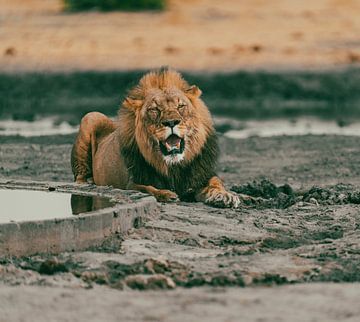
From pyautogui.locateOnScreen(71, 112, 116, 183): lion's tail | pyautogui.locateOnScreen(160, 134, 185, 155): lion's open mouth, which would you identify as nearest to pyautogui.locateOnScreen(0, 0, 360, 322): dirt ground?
pyautogui.locateOnScreen(160, 134, 185, 155): lion's open mouth

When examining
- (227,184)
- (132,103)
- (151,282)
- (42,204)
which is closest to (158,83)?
(132,103)

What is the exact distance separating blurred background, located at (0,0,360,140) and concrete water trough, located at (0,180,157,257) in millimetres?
6774

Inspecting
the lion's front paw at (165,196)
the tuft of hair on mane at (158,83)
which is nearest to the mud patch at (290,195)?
the lion's front paw at (165,196)

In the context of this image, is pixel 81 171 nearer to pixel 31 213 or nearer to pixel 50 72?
pixel 31 213

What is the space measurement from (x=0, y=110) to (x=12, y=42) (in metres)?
5.27

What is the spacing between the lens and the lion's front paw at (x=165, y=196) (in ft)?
33.7

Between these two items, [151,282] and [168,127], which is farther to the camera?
[168,127]

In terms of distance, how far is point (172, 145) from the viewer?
1045 centimetres

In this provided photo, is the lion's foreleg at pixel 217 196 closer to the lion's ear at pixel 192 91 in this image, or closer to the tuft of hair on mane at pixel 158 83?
the lion's ear at pixel 192 91

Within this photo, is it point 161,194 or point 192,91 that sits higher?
point 192,91

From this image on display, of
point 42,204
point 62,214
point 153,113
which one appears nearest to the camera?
point 62,214

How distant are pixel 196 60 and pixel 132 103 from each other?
1324 centimetres

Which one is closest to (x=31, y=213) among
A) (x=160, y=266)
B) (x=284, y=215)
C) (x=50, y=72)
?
(x=160, y=266)

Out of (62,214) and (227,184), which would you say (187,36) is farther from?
(62,214)
